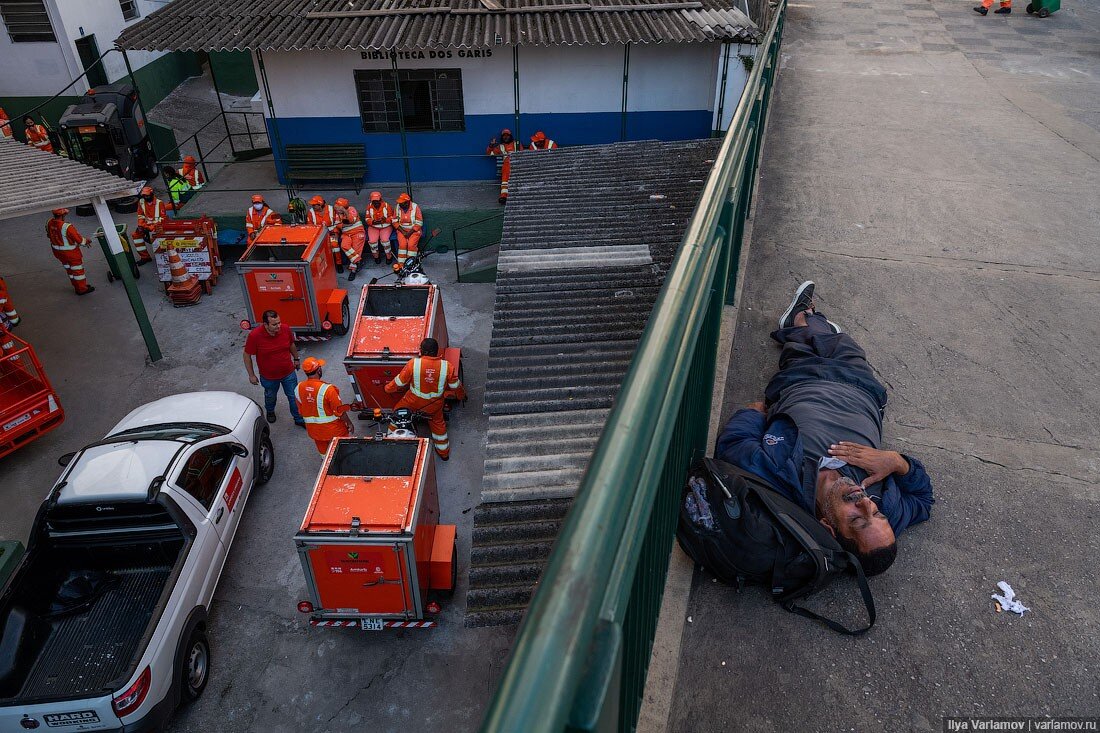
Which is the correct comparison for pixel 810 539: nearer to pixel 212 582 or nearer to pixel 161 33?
pixel 212 582

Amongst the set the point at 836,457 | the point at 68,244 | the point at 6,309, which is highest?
the point at 836,457

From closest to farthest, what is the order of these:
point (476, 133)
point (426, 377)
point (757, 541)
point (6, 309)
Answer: point (757, 541), point (426, 377), point (6, 309), point (476, 133)

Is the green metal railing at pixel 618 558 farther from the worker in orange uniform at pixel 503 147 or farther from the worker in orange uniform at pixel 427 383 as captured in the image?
the worker in orange uniform at pixel 503 147

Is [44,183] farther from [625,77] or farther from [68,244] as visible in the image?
[625,77]

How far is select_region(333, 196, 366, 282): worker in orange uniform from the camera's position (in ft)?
49.6

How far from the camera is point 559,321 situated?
5770mm

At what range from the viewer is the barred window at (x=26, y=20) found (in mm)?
19469

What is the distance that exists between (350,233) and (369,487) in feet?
31.1

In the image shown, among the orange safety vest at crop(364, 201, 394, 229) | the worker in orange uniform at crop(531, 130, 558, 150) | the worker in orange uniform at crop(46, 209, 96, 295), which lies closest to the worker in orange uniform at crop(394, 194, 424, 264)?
the orange safety vest at crop(364, 201, 394, 229)

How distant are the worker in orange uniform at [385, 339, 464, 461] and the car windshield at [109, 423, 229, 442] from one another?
221cm

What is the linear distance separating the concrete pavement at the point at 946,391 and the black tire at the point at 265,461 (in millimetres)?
7027

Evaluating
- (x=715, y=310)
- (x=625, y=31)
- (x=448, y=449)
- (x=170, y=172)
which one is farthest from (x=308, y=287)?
(x=715, y=310)

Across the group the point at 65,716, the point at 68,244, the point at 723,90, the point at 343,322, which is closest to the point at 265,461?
the point at 343,322

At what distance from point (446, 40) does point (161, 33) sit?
596 cm
